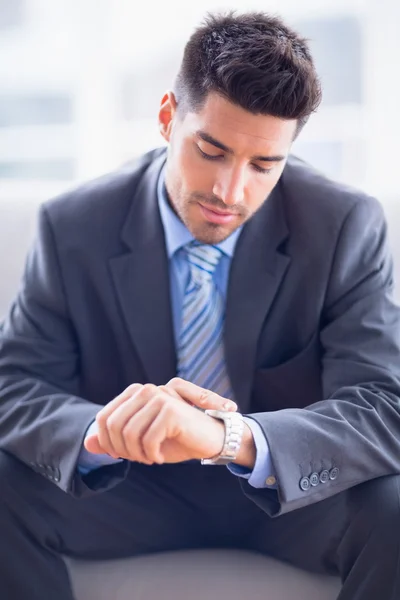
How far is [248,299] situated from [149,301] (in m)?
0.19

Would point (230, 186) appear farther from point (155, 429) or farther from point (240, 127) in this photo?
point (155, 429)

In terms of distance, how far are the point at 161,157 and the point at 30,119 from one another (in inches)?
63.0

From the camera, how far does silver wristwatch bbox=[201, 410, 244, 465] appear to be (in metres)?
1.37

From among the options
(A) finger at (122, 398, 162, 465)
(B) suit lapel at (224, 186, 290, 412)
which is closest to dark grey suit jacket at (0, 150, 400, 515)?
(B) suit lapel at (224, 186, 290, 412)

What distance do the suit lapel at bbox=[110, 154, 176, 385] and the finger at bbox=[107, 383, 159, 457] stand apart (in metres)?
0.34

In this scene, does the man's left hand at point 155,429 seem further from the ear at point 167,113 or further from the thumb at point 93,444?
the ear at point 167,113

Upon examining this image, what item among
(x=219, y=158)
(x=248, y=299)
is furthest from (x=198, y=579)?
(x=219, y=158)

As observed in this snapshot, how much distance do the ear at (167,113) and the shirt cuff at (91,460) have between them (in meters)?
0.61

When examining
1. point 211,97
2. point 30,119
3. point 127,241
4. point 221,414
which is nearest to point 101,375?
point 127,241

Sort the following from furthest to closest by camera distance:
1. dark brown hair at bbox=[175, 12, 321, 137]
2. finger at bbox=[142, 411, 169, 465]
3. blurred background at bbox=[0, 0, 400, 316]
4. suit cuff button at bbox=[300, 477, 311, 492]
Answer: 1. blurred background at bbox=[0, 0, 400, 316]
2. dark brown hair at bbox=[175, 12, 321, 137]
3. suit cuff button at bbox=[300, 477, 311, 492]
4. finger at bbox=[142, 411, 169, 465]

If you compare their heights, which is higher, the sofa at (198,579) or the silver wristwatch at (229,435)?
the silver wristwatch at (229,435)

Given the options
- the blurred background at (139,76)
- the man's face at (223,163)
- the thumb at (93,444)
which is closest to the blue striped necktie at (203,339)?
the man's face at (223,163)

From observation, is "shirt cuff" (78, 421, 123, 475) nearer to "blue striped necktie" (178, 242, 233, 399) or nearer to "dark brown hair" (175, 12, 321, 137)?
"blue striped necktie" (178, 242, 233, 399)

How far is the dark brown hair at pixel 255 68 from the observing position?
1.51 meters
